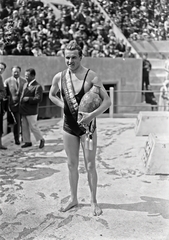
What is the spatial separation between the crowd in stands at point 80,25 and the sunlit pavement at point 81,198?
74.9 inches

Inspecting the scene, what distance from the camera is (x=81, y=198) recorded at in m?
4.29

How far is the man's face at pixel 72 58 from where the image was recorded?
11.6 ft

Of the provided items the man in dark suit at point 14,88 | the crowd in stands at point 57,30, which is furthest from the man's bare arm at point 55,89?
the man in dark suit at point 14,88

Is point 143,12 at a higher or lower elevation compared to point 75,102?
higher

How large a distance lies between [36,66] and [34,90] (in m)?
4.21

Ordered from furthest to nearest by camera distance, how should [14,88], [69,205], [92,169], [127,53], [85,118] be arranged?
[127,53] → [14,88] → [69,205] → [92,169] → [85,118]

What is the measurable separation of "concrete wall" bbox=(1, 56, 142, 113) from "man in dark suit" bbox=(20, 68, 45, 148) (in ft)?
11.4

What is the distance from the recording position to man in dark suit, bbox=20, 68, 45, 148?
6625 millimetres

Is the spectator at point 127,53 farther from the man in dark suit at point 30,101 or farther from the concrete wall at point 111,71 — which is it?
the man in dark suit at point 30,101

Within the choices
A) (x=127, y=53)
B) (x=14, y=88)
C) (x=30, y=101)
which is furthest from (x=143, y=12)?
(x=127, y=53)

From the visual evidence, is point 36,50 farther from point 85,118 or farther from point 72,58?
point 85,118

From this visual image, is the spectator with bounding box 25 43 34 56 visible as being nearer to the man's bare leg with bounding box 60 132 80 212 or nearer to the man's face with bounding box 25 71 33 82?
the man's face with bounding box 25 71 33 82

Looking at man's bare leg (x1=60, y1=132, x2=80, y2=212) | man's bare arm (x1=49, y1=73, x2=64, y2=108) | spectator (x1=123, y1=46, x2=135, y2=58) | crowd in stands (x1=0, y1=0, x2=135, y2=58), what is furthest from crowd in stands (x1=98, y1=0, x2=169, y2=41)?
spectator (x1=123, y1=46, x2=135, y2=58)

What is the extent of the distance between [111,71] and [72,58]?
956 cm
